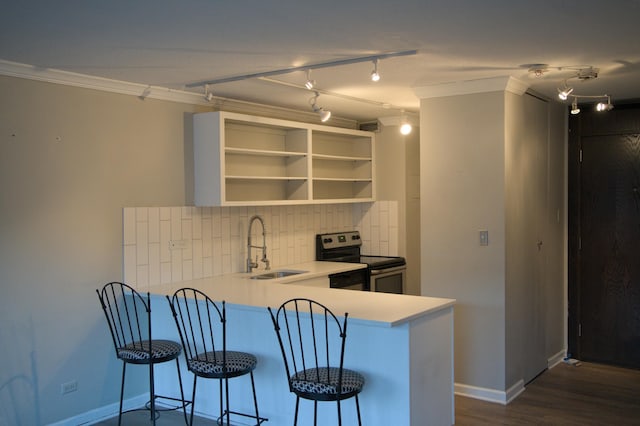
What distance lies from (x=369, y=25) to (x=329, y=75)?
123 centimetres

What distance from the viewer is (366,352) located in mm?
3436

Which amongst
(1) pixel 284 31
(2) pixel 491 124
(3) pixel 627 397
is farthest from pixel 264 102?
(3) pixel 627 397

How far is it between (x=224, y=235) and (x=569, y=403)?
2945 mm

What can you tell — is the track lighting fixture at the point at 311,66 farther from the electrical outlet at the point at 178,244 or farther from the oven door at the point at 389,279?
the oven door at the point at 389,279

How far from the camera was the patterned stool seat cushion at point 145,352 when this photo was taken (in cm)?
367

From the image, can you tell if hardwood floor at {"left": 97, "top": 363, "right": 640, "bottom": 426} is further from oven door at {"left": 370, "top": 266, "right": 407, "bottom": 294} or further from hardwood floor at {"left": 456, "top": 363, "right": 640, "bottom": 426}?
oven door at {"left": 370, "top": 266, "right": 407, "bottom": 294}

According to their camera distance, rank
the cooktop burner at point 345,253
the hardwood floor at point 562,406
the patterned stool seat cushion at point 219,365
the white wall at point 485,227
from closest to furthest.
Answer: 1. the patterned stool seat cushion at point 219,365
2. the hardwood floor at point 562,406
3. the white wall at point 485,227
4. the cooktop burner at point 345,253

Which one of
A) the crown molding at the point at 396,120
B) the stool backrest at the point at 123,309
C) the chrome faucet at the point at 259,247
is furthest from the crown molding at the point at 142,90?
the stool backrest at the point at 123,309

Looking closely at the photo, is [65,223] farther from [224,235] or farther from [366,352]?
[366,352]

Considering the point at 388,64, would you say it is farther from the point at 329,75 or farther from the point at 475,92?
the point at 475,92

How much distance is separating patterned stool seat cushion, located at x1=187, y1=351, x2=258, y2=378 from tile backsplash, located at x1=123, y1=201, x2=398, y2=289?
110cm

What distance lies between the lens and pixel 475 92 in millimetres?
4523

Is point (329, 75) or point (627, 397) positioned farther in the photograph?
point (627, 397)

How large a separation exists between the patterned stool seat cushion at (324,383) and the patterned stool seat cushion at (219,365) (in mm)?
424
